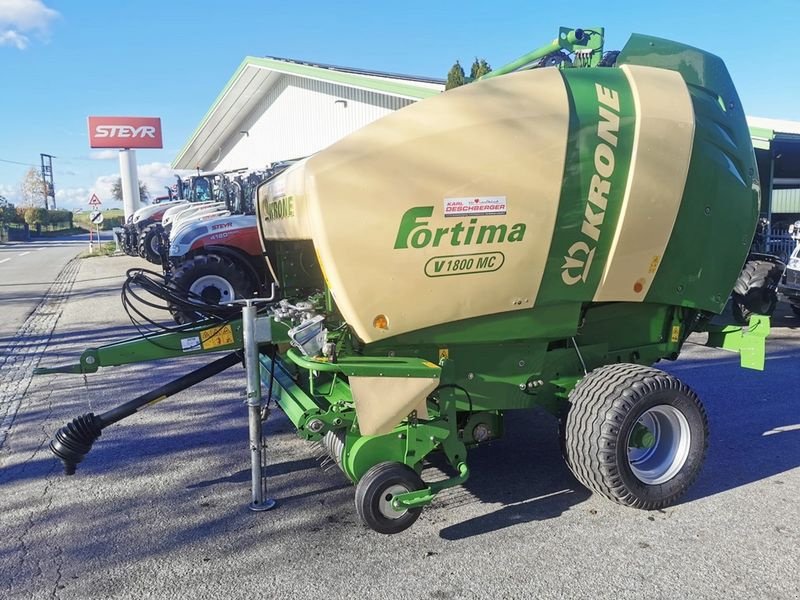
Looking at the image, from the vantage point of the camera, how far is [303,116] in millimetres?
21344

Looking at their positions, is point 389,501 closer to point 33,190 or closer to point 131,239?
point 131,239

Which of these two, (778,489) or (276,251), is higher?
(276,251)

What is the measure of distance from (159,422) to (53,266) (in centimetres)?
1878

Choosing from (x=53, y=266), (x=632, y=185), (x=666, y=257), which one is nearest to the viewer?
(x=632, y=185)

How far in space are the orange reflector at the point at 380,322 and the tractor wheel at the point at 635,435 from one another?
1.29 meters

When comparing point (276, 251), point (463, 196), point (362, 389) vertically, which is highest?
point (463, 196)

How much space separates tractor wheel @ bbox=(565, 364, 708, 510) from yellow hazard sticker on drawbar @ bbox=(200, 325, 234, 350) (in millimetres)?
2160

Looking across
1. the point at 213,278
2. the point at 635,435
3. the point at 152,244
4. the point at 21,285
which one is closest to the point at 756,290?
the point at 635,435

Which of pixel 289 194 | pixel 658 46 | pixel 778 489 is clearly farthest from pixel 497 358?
pixel 658 46

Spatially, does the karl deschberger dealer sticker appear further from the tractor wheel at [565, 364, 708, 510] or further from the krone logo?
the tractor wheel at [565, 364, 708, 510]

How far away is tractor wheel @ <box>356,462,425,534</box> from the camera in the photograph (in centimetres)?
340

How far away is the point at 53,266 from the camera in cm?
2162

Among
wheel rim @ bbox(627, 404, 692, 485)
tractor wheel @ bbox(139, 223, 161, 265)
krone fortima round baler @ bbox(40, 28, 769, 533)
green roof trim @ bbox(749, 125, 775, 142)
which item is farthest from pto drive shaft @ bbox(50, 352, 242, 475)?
tractor wheel @ bbox(139, 223, 161, 265)

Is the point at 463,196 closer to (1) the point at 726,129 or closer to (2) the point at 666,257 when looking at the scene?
(2) the point at 666,257
